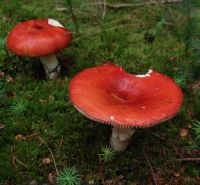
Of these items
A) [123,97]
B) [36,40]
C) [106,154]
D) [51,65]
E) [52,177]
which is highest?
[36,40]

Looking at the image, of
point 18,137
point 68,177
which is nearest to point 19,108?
point 18,137

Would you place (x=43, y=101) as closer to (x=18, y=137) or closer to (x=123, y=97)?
(x=18, y=137)

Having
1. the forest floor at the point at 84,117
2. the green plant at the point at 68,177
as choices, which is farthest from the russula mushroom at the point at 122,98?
the green plant at the point at 68,177

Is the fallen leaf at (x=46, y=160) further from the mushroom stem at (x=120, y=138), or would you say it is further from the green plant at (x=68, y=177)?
the mushroom stem at (x=120, y=138)

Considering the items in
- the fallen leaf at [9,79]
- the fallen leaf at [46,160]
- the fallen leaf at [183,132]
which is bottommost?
the fallen leaf at [183,132]

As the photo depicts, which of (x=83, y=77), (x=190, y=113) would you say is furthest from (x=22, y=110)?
(x=190, y=113)
